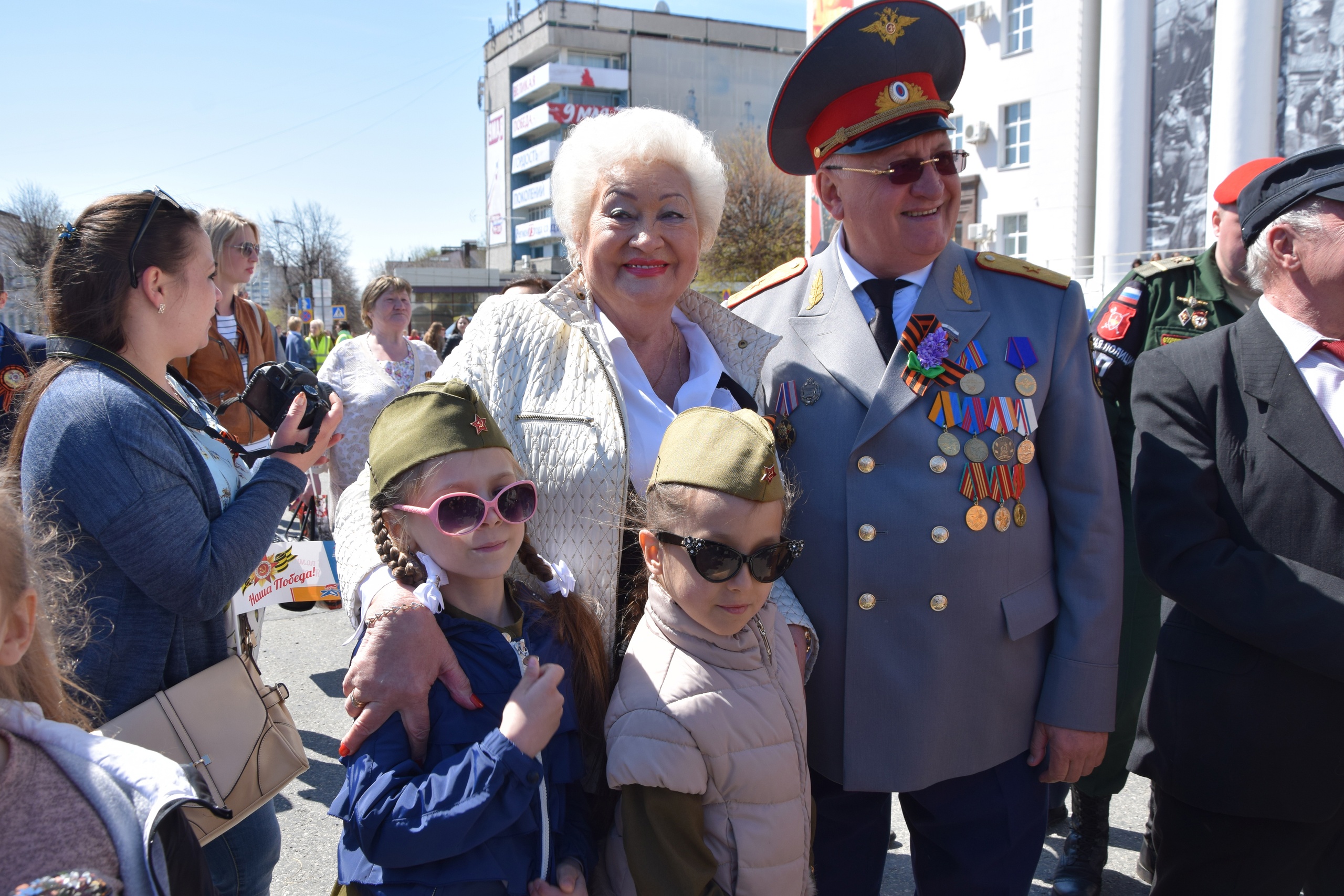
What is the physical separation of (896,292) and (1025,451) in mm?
509

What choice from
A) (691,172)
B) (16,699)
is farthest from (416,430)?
(691,172)

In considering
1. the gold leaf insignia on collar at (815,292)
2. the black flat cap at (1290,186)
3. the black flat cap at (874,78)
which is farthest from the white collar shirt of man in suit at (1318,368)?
the gold leaf insignia on collar at (815,292)

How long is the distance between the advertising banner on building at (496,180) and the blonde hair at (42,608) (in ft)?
207

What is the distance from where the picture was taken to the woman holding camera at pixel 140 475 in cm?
182

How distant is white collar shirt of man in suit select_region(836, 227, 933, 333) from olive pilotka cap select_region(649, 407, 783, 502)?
59cm

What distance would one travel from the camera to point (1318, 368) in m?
2.11

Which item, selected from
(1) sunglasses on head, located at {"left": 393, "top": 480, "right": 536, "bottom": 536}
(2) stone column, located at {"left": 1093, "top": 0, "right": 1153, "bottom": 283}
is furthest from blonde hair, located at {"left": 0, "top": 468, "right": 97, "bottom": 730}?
(2) stone column, located at {"left": 1093, "top": 0, "right": 1153, "bottom": 283}

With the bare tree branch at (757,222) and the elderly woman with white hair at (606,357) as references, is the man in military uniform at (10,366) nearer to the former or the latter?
the elderly woman with white hair at (606,357)

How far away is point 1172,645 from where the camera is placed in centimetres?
223

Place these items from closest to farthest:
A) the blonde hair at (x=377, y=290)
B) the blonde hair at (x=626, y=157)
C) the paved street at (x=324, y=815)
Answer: the blonde hair at (x=626, y=157) < the paved street at (x=324, y=815) < the blonde hair at (x=377, y=290)

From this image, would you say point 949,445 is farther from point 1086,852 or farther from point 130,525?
point 1086,852

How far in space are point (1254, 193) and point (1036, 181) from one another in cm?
1934

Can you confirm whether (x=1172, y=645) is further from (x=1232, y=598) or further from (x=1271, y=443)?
(x=1271, y=443)

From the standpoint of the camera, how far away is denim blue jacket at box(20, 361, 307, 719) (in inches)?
71.4
